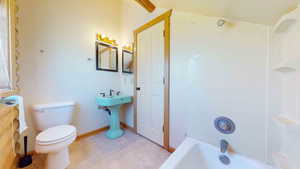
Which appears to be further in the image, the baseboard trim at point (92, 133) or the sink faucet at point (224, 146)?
the baseboard trim at point (92, 133)

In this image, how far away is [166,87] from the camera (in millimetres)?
1614

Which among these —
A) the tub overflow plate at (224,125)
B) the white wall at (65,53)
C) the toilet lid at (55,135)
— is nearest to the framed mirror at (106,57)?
the white wall at (65,53)

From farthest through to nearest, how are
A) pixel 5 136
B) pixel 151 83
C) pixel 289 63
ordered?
pixel 151 83 → pixel 5 136 → pixel 289 63

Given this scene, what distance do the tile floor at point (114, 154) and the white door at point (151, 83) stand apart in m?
0.22

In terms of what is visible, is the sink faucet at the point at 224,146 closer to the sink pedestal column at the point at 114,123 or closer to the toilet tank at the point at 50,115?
the sink pedestal column at the point at 114,123

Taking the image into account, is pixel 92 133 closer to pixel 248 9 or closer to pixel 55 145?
pixel 55 145

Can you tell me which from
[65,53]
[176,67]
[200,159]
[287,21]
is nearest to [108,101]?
[65,53]

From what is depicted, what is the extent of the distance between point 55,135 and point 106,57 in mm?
1537

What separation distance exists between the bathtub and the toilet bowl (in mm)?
1123

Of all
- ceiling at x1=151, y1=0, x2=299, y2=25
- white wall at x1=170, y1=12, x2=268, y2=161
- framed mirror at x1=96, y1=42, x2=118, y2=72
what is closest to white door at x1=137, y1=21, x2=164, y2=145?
white wall at x1=170, y1=12, x2=268, y2=161

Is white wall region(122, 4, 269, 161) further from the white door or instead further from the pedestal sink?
the pedestal sink

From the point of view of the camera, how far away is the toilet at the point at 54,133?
1115 mm

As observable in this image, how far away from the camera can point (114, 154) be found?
156cm

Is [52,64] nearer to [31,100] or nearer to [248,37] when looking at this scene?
[31,100]
